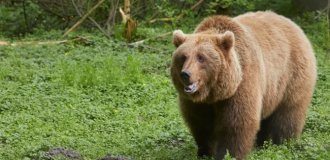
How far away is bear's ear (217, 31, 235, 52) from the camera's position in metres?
6.19

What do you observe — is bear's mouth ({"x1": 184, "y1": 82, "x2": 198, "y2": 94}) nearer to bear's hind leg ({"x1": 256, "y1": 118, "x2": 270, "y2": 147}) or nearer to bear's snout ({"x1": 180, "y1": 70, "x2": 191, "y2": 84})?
bear's snout ({"x1": 180, "y1": 70, "x2": 191, "y2": 84})

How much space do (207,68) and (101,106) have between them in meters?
3.27

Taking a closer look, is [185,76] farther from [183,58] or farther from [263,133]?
[263,133]

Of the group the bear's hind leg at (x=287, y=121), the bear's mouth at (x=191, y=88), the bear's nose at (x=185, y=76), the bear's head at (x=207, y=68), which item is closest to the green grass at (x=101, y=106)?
the bear's hind leg at (x=287, y=121)

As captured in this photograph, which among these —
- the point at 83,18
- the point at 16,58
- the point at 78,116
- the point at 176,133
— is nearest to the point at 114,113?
the point at 78,116

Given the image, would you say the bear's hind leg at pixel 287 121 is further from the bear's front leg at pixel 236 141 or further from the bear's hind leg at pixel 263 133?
the bear's front leg at pixel 236 141

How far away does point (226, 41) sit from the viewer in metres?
6.19

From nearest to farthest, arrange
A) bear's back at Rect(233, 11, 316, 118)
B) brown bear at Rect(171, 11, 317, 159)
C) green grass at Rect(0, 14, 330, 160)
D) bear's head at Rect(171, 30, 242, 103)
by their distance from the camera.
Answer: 1. bear's head at Rect(171, 30, 242, 103)
2. brown bear at Rect(171, 11, 317, 159)
3. bear's back at Rect(233, 11, 316, 118)
4. green grass at Rect(0, 14, 330, 160)

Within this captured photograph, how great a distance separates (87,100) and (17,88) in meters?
1.15

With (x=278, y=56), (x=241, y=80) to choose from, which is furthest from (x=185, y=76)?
(x=278, y=56)

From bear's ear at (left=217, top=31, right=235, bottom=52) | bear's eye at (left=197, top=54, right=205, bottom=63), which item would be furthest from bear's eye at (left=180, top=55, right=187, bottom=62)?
bear's ear at (left=217, top=31, right=235, bottom=52)

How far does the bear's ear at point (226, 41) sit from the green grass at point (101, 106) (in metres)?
1.13

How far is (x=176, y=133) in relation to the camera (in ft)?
25.7

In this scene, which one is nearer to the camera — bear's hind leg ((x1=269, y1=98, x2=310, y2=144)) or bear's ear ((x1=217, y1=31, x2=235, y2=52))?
bear's ear ((x1=217, y1=31, x2=235, y2=52))
